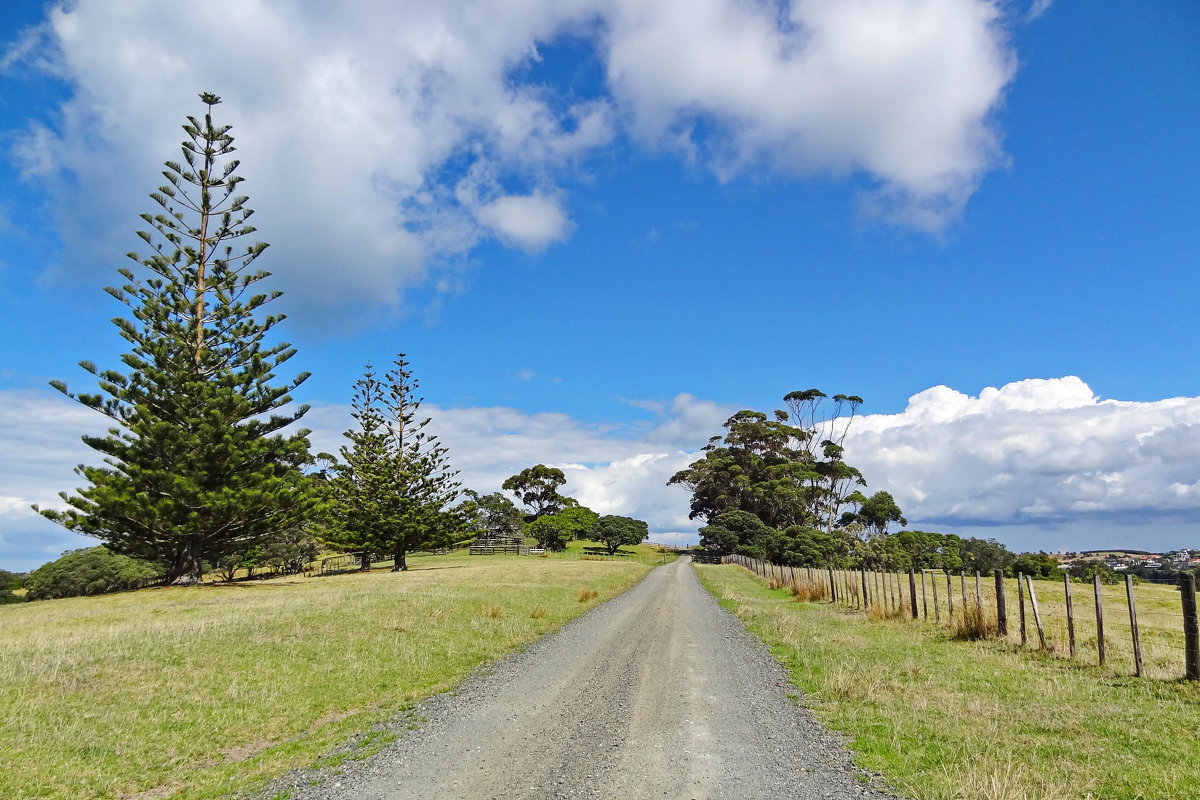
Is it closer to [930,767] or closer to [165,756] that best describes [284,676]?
[165,756]

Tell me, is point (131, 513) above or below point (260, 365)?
below

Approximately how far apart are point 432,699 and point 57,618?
51.4 ft

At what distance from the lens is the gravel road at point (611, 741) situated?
596 centimetres

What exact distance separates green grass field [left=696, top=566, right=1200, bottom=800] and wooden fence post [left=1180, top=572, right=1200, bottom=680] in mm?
337

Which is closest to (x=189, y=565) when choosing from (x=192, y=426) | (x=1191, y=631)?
(x=192, y=426)

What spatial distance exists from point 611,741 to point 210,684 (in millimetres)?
6429

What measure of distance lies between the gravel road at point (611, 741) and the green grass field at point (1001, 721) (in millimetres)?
626

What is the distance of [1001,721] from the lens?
7816 mm

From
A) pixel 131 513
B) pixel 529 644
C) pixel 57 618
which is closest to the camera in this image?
pixel 529 644

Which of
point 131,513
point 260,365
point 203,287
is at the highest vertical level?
point 203,287

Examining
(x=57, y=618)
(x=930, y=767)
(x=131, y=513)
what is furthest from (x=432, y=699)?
(x=131, y=513)

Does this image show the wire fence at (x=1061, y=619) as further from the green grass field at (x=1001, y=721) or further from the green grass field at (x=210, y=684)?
the green grass field at (x=210, y=684)

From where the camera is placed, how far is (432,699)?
9.56 m

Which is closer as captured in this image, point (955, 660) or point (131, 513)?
point (955, 660)
